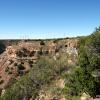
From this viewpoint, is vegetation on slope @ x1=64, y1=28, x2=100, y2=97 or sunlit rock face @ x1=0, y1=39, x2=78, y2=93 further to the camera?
sunlit rock face @ x1=0, y1=39, x2=78, y2=93

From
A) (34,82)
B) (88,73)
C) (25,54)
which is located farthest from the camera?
(25,54)

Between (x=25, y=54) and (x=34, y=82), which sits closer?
(x=34, y=82)

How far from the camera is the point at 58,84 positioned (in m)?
54.3

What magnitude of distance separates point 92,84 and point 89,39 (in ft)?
24.0

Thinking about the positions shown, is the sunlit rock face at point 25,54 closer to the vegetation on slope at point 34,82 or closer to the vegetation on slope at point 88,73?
the vegetation on slope at point 34,82

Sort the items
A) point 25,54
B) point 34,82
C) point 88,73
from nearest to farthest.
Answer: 1. point 88,73
2. point 34,82
3. point 25,54

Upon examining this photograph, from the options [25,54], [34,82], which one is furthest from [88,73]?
[25,54]

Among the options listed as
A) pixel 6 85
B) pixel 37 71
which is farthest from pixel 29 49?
pixel 37 71

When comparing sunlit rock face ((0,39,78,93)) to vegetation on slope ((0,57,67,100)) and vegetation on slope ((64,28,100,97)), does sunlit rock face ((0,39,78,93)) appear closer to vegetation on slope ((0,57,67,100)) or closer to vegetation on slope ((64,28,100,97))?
vegetation on slope ((0,57,67,100))

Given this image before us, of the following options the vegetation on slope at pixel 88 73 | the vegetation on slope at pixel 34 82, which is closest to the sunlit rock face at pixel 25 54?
the vegetation on slope at pixel 34 82

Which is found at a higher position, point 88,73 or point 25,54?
point 88,73

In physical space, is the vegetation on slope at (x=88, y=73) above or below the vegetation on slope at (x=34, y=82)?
above

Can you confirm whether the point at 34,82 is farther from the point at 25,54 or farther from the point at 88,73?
the point at 25,54

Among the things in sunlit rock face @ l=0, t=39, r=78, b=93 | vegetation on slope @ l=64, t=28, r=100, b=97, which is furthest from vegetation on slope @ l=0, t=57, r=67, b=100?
sunlit rock face @ l=0, t=39, r=78, b=93
